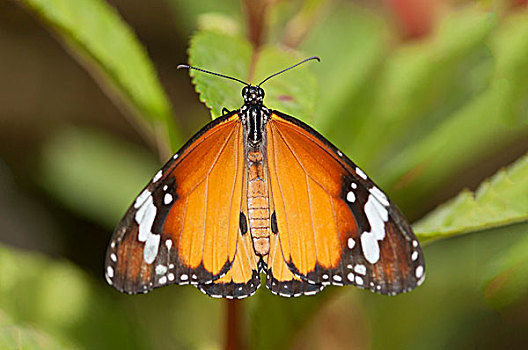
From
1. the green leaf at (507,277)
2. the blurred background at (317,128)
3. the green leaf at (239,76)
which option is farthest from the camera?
the blurred background at (317,128)

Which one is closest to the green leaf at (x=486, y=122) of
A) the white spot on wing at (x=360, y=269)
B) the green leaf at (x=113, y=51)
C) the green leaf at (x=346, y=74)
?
the green leaf at (x=346, y=74)

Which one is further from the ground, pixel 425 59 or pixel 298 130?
pixel 425 59

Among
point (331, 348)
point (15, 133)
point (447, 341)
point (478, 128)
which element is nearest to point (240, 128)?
point (478, 128)

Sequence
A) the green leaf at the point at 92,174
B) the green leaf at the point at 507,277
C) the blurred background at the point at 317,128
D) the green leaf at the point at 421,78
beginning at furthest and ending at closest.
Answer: the green leaf at the point at 92,174 → the green leaf at the point at 421,78 → the blurred background at the point at 317,128 → the green leaf at the point at 507,277

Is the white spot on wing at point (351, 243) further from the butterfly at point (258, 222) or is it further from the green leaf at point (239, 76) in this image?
the green leaf at point (239, 76)

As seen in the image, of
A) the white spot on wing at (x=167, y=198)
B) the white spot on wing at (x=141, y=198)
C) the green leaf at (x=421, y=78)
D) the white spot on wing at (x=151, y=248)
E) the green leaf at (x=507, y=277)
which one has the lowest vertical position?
the green leaf at (x=507, y=277)

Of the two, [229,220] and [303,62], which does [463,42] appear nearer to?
[303,62]

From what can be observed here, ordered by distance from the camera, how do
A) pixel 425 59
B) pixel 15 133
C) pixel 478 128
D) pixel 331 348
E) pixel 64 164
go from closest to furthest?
pixel 478 128, pixel 425 59, pixel 331 348, pixel 64 164, pixel 15 133

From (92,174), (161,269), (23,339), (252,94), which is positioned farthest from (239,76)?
(92,174)
